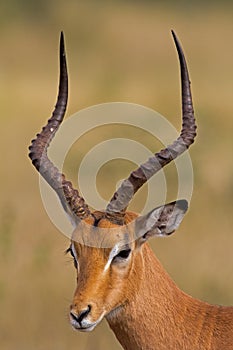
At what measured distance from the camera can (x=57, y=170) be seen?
27.5 ft

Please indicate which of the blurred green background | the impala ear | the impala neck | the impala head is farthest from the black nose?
the blurred green background

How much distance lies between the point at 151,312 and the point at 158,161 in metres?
1.16

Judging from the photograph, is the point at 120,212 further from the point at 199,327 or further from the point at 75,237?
the point at 199,327

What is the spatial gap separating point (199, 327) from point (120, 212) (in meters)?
1.06

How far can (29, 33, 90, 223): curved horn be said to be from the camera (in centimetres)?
818

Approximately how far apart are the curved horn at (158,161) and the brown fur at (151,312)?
16cm

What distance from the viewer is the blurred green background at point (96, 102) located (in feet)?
41.9

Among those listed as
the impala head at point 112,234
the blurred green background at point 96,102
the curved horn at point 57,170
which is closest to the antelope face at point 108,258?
the impala head at point 112,234

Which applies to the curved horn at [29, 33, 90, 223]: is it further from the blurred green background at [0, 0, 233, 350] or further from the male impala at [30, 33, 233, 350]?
the blurred green background at [0, 0, 233, 350]

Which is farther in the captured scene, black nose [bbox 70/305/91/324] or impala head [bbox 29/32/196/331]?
impala head [bbox 29/32/196/331]

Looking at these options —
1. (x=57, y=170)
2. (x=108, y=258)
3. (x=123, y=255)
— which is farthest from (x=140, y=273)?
(x=57, y=170)

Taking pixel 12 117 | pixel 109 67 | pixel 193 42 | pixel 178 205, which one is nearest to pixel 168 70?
pixel 109 67

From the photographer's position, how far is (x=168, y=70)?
30156 mm

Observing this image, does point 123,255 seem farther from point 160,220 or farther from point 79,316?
point 79,316
